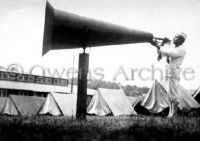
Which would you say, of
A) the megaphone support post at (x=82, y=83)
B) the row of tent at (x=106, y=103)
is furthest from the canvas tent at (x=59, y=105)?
the megaphone support post at (x=82, y=83)

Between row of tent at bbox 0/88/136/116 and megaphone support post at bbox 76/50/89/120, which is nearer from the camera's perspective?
megaphone support post at bbox 76/50/89/120

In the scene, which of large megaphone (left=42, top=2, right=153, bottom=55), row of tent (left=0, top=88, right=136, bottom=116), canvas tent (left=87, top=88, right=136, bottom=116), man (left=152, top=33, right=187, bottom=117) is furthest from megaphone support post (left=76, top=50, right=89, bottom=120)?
canvas tent (left=87, top=88, right=136, bottom=116)

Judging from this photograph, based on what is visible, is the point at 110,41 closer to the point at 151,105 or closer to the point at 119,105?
the point at 151,105

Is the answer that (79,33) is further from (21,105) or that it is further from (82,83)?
(21,105)

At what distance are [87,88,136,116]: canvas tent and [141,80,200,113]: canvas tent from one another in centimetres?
386

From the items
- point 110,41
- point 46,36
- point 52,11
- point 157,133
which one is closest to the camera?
point 157,133

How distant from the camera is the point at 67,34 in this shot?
443 cm

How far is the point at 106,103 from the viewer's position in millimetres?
15578

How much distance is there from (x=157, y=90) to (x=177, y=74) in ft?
20.4

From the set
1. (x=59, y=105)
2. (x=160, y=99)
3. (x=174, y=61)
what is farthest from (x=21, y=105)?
(x=174, y=61)

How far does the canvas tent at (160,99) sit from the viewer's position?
10.7m

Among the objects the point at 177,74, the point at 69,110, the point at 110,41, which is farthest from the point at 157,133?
the point at 69,110

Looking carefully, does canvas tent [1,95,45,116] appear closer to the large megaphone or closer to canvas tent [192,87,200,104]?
canvas tent [192,87,200,104]

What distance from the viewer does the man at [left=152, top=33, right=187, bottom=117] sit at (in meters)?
5.27
